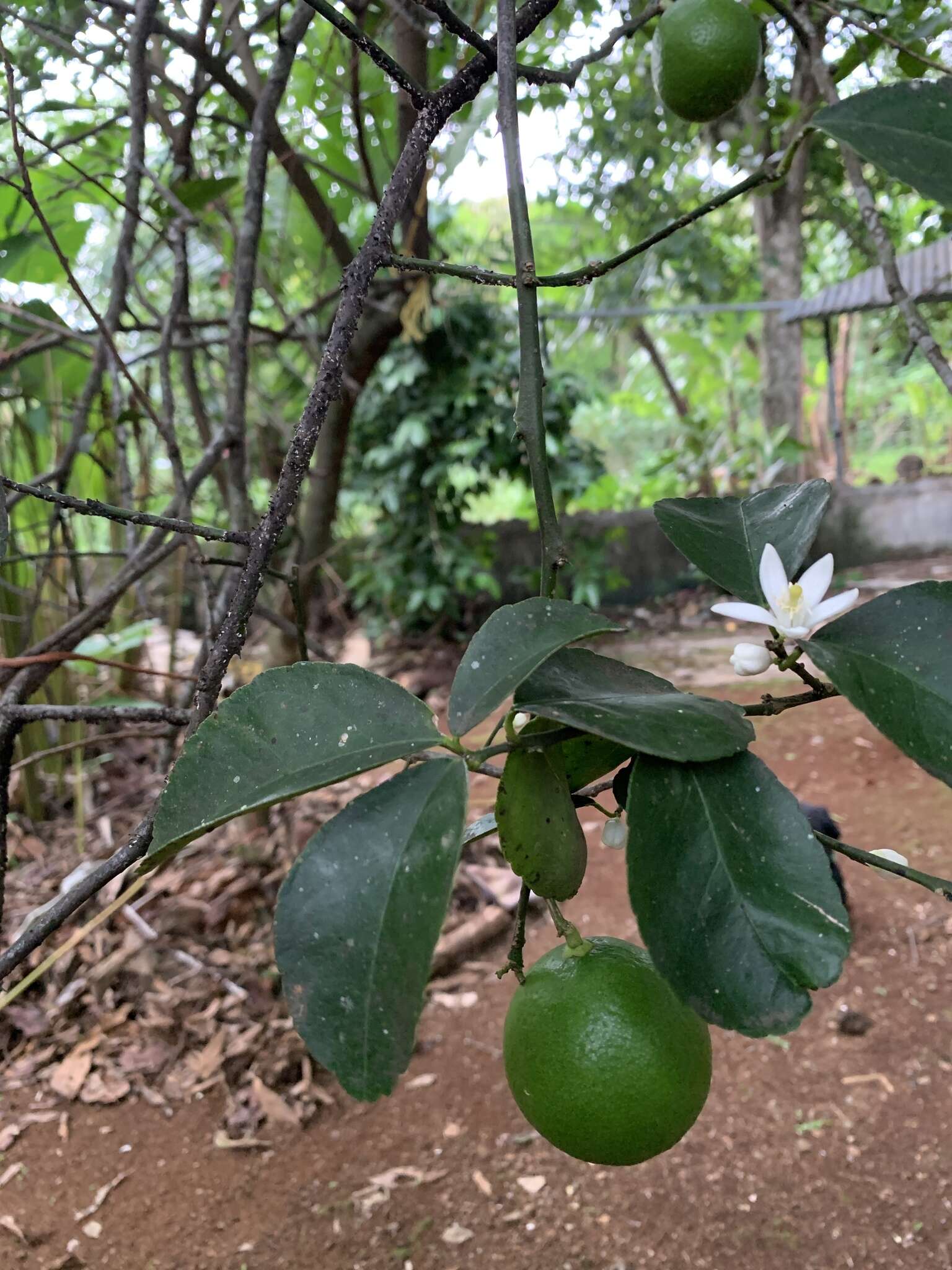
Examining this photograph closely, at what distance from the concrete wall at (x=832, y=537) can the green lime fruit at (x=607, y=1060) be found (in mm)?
3311

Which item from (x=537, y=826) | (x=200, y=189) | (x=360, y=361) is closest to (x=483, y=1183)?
(x=537, y=826)

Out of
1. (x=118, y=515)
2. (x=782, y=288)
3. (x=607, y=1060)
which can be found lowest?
(x=607, y=1060)

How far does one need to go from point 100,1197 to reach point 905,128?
49.0 inches

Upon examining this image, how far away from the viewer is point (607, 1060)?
1.25ft

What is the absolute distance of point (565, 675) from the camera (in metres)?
0.35

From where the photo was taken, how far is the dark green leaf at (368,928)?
10.9 inches

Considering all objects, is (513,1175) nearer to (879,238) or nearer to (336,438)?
(879,238)

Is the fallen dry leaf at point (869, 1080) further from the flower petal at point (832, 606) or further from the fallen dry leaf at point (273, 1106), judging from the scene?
the flower petal at point (832, 606)

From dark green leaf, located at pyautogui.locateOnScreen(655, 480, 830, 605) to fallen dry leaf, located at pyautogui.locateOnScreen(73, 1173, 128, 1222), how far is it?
1051mm

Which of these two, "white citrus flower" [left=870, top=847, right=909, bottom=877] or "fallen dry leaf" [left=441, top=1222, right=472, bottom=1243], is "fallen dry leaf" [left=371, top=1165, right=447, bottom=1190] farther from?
"white citrus flower" [left=870, top=847, right=909, bottom=877]

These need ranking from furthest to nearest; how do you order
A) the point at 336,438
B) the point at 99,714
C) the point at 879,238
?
the point at 336,438 < the point at 879,238 < the point at 99,714

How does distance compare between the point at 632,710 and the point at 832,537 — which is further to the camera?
the point at 832,537

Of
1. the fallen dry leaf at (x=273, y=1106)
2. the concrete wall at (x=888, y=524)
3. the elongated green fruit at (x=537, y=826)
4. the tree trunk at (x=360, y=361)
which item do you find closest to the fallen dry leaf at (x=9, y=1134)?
the fallen dry leaf at (x=273, y=1106)

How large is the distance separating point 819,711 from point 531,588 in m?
1.32
